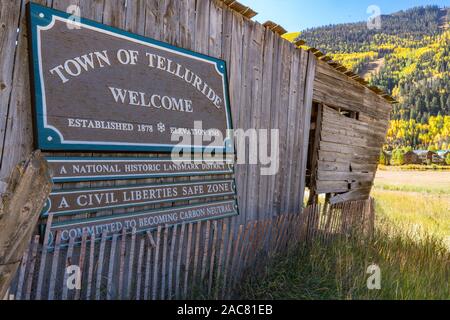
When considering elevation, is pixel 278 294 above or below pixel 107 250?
below

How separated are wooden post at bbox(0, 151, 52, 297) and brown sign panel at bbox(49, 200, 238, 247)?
4.11 ft

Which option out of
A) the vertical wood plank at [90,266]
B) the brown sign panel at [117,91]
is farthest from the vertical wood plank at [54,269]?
the brown sign panel at [117,91]

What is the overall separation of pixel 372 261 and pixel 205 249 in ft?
9.41

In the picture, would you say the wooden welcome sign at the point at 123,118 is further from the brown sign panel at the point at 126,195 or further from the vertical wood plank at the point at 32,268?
the vertical wood plank at the point at 32,268

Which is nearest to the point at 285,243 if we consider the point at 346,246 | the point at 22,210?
the point at 346,246

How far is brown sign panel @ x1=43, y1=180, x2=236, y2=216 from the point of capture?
2.88 meters

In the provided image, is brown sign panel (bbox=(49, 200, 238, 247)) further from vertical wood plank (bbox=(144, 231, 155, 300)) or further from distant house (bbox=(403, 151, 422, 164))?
distant house (bbox=(403, 151, 422, 164))

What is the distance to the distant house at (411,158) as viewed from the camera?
3492 inches

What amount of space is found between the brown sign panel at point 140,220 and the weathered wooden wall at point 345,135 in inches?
123

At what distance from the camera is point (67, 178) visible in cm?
290

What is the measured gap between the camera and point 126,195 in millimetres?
3373

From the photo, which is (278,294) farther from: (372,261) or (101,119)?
(101,119)

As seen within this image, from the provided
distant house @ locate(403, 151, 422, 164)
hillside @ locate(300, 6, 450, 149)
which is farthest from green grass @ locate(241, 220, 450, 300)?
distant house @ locate(403, 151, 422, 164)
